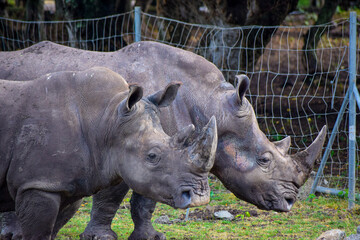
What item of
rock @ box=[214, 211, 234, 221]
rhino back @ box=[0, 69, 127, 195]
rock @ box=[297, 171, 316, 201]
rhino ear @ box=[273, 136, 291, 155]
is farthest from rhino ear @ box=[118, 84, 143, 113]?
rock @ box=[297, 171, 316, 201]

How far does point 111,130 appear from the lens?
4691 millimetres

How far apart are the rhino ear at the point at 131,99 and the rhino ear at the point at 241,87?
4.18 feet

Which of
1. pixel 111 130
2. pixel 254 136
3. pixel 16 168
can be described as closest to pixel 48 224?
pixel 16 168

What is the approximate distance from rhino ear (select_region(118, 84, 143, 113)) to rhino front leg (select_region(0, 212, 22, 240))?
2154 millimetres

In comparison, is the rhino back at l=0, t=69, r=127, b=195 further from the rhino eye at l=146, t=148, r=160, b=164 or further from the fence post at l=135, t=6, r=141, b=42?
the fence post at l=135, t=6, r=141, b=42

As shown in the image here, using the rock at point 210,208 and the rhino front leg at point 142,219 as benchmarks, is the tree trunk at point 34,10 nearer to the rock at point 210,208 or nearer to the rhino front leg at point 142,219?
the rock at point 210,208

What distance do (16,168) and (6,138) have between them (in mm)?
217

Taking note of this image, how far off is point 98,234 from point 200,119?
4.68 ft

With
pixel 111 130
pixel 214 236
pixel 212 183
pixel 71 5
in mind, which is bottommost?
pixel 212 183

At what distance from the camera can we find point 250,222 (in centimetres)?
727

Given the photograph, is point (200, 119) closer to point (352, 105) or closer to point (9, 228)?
point (9, 228)

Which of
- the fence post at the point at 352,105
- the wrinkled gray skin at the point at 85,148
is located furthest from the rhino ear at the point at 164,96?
the fence post at the point at 352,105

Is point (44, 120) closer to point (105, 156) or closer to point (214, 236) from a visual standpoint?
point (105, 156)

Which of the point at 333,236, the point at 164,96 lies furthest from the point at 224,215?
the point at 164,96
